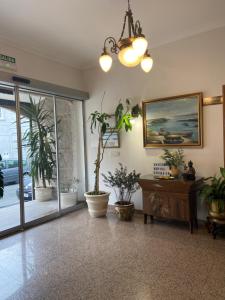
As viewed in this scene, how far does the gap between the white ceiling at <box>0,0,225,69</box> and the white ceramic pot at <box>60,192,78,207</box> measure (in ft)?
9.15

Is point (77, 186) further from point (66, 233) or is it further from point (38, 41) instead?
point (38, 41)

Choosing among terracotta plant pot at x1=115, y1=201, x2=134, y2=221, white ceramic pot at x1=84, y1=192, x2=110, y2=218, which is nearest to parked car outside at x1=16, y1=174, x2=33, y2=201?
white ceramic pot at x1=84, y1=192, x2=110, y2=218

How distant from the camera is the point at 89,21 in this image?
10.7 feet

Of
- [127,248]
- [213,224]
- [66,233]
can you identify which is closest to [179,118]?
[213,224]

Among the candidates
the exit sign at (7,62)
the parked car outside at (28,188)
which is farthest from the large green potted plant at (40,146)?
the exit sign at (7,62)

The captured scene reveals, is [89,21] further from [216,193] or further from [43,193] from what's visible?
[43,193]

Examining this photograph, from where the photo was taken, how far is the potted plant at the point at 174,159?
3.72 meters

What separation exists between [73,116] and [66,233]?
101 inches

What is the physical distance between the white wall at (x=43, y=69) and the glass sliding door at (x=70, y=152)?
1.33 ft

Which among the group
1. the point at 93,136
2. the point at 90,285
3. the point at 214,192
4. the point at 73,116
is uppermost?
the point at 73,116

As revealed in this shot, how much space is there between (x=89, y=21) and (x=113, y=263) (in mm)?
3158

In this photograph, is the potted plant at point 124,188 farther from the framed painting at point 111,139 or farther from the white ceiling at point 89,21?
the white ceiling at point 89,21

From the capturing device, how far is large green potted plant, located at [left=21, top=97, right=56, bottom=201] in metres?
4.40

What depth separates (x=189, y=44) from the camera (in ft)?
12.4
